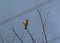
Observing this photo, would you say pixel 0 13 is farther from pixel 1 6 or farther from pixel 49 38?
pixel 49 38

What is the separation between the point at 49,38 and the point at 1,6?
0.75 feet

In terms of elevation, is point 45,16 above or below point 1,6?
below

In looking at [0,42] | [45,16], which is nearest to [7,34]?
[0,42]

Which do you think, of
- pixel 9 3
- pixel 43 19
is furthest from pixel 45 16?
pixel 9 3

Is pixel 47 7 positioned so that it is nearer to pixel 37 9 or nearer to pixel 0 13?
pixel 37 9

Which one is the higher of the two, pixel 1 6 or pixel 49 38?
pixel 1 6

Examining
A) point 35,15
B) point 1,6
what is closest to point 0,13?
point 1,6

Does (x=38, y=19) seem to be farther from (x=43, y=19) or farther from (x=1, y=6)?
(x=1, y=6)

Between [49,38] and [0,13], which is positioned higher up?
[0,13]

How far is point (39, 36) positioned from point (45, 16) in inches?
3.3

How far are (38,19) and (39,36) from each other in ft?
0.23

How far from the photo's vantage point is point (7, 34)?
0.74 metres

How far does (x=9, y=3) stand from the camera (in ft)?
2.48

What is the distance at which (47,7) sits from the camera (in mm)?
Answer: 733
